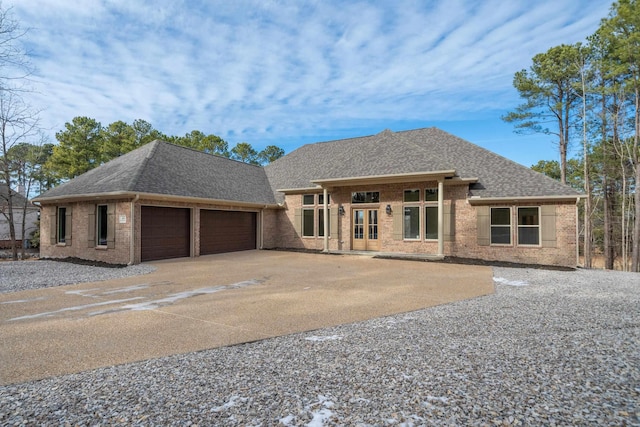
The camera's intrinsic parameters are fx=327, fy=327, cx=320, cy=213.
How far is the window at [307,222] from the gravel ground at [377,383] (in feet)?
39.4

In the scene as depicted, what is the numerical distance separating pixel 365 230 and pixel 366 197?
1.50m

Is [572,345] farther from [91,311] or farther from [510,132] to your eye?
[510,132]

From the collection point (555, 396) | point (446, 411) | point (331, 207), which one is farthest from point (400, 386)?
point (331, 207)

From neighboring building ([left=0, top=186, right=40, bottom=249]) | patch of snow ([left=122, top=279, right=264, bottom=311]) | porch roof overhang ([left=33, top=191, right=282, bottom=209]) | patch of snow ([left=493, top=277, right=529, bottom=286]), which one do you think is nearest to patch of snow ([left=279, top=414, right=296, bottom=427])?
patch of snow ([left=122, top=279, right=264, bottom=311])

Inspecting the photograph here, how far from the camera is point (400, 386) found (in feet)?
9.18

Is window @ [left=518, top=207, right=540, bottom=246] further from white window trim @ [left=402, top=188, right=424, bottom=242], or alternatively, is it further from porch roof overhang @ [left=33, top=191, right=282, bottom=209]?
porch roof overhang @ [left=33, top=191, right=282, bottom=209]

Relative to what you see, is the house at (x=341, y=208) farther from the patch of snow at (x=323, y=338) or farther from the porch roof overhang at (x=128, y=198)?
the patch of snow at (x=323, y=338)

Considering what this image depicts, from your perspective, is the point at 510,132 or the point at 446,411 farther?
the point at 510,132

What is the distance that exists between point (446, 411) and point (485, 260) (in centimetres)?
1124

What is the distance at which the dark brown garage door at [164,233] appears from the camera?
39.2 ft

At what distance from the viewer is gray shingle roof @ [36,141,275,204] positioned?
12.0 m

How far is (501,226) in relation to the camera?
1225 centimetres

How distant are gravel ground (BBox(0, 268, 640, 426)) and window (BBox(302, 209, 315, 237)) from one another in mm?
12017

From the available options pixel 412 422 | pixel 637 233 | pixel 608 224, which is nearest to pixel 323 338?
pixel 412 422
